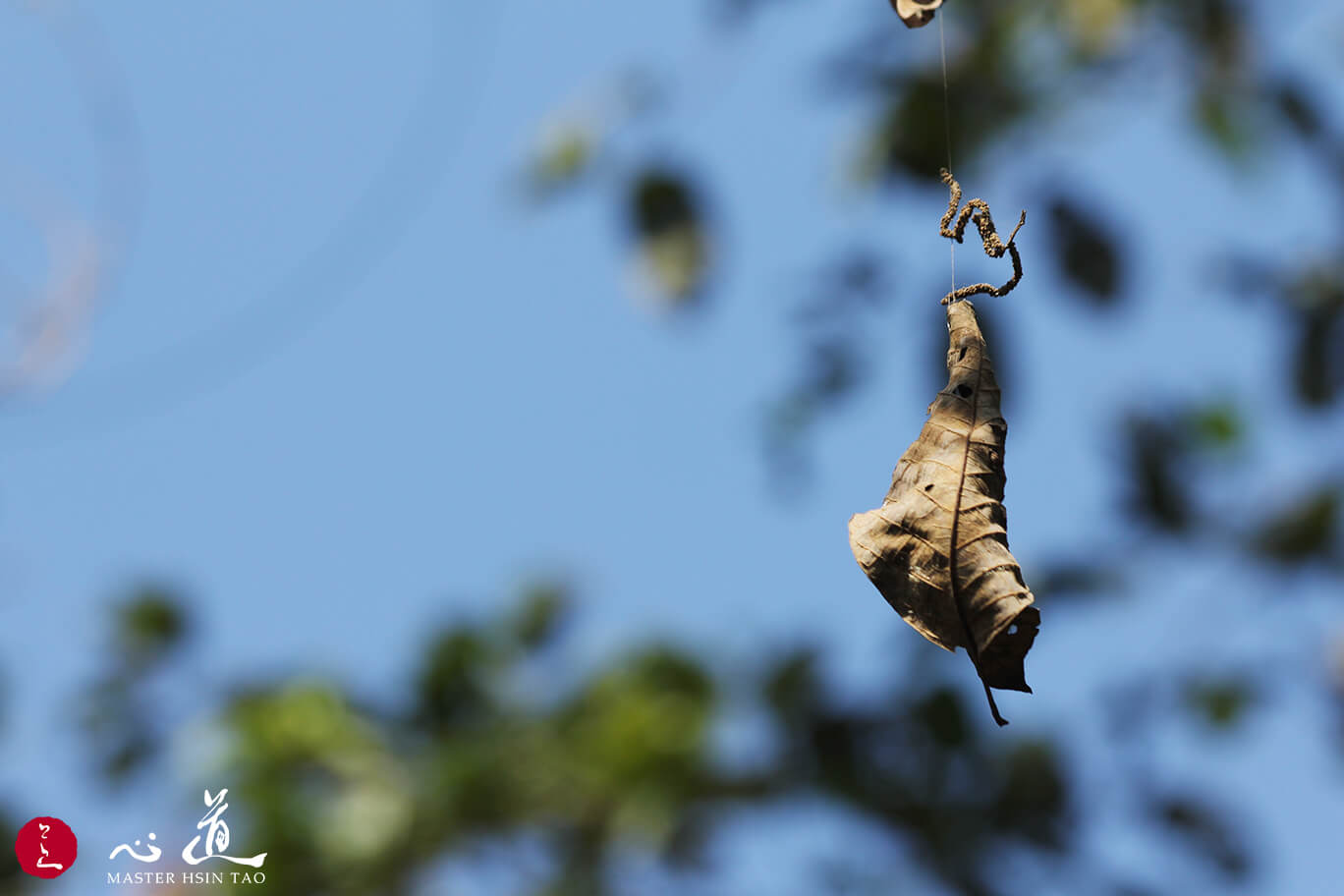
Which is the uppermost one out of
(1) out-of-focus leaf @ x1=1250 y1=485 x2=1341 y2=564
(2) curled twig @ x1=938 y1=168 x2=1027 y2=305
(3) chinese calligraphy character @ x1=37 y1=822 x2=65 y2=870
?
(1) out-of-focus leaf @ x1=1250 y1=485 x2=1341 y2=564

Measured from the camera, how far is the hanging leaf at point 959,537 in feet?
5.51

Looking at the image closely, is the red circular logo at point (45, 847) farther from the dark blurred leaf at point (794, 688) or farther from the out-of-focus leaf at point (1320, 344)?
the out-of-focus leaf at point (1320, 344)

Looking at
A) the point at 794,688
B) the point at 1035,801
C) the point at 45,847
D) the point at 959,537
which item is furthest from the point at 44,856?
the point at 959,537

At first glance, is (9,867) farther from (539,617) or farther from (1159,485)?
(1159,485)

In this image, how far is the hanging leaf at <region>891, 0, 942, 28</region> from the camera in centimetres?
181

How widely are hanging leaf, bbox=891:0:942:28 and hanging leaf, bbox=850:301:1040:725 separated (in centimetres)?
45

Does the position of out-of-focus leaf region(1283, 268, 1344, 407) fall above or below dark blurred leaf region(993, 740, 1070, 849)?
above

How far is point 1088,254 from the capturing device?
174 inches

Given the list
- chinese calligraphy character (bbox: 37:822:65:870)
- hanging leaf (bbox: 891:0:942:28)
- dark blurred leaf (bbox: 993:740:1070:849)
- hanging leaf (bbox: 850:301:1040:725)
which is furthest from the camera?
dark blurred leaf (bbox: 993:740:1070:849)

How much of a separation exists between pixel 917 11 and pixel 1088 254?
2.83m

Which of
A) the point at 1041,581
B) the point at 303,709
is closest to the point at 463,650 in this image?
the point at 303,709

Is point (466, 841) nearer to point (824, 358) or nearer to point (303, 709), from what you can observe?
point (303, 709)

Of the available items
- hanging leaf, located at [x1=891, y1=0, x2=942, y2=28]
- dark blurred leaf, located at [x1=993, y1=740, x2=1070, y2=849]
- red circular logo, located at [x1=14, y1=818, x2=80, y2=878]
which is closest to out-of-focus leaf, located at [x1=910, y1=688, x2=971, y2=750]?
dark blurred leaf, located at [x1=993, y1=740, x2=1070, y2=849]

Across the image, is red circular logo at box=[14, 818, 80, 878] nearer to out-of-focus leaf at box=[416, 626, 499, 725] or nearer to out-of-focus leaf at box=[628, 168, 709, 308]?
out-of-focus leaf at box=[416, 626, 499, 725]
